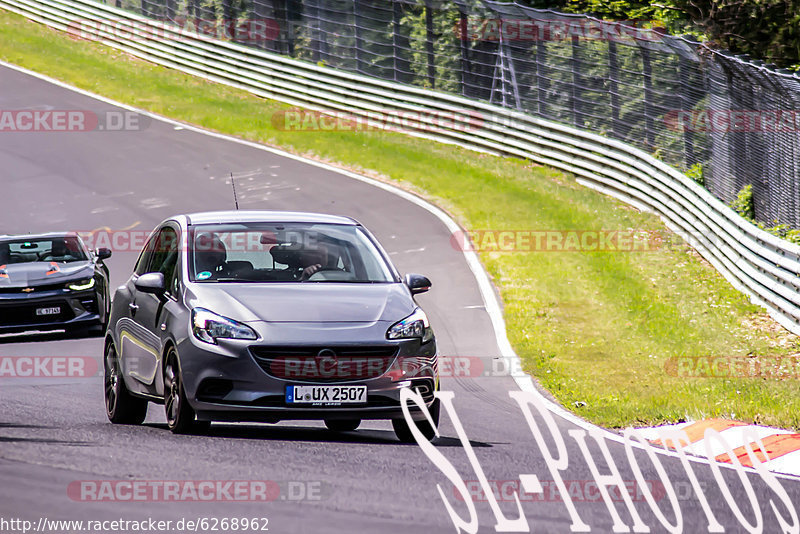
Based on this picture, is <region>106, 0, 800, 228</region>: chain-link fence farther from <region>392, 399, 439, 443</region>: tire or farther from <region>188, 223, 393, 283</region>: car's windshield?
<region>392, 399, 439, 443</region>: tire

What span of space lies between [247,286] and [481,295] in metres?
9.44

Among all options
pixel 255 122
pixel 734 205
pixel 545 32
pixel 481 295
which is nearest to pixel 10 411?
pixel 481 295

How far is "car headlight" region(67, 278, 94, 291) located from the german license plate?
8.33 metres

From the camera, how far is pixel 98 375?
1411 centimetres

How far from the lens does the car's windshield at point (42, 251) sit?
16652mm

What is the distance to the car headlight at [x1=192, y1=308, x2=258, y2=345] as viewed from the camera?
8.61 meters

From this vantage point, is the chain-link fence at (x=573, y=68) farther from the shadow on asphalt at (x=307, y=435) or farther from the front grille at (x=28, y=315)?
the front grille at (x=28, y=315)

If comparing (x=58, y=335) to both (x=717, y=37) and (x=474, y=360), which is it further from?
(x=717, y=37)

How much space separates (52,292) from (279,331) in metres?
8.26

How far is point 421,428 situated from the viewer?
930 centimetres

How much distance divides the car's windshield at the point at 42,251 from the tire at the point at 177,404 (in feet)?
26.3

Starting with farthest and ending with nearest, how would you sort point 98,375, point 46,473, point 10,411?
1. point 98,375
2. point 10,411
3. point 46,473

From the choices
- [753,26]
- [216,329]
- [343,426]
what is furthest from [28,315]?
[753,26]

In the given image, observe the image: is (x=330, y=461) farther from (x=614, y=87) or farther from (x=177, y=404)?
(x=614, y=87)
